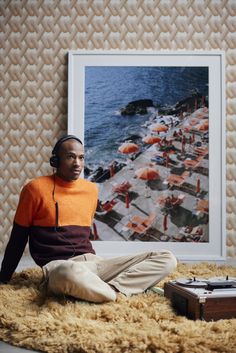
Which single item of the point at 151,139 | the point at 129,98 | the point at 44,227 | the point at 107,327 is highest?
the point at 129,98

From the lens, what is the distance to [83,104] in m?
4.32

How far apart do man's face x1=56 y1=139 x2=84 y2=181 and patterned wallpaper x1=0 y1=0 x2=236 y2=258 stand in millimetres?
1483

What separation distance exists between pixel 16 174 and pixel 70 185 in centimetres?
159

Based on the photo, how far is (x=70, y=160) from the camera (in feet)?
9.46

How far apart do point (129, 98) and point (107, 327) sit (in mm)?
2701

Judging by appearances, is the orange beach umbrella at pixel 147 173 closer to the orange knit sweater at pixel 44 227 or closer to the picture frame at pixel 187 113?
the picture frame at pixel 187 113

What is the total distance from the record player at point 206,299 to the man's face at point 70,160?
3.16ft

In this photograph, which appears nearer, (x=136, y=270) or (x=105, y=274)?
(x=136, y=270)

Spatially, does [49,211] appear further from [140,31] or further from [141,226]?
[140,31]

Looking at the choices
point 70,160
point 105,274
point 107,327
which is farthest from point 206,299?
point 70,160

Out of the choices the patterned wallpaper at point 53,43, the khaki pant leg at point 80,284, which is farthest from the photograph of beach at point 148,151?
the khaki pant leg at point 80,284

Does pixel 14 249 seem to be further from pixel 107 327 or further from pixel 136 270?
pixel 107 327

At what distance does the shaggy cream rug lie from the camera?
1820 mm

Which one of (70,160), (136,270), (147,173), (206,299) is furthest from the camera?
(147,173)
